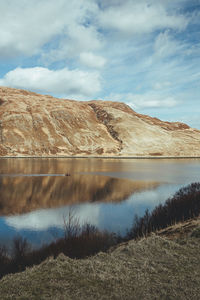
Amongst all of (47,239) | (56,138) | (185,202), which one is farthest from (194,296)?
(56,138)

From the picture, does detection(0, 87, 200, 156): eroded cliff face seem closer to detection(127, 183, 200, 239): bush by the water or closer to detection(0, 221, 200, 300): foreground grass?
detection(127, 183, 200, 239): bush by the water

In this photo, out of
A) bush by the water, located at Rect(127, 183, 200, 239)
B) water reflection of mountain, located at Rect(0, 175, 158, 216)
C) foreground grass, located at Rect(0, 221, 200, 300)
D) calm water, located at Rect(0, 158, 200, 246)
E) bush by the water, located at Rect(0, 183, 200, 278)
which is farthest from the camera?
water reflection of mountain, located at Rect(0, 175, 158, 216)

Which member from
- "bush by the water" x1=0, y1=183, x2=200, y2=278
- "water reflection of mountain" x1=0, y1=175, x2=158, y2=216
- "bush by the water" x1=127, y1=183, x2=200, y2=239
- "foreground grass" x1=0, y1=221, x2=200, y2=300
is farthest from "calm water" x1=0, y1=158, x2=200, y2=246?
"foreground grass" x1=0, y1=221, x2=200, y2=300

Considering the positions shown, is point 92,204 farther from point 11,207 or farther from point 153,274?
point 153,274

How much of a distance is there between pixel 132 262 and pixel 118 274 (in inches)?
35.8

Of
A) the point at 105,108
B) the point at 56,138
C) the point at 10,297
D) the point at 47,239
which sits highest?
the point at 105,108

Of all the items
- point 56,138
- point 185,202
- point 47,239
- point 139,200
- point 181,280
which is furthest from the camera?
point 56,138

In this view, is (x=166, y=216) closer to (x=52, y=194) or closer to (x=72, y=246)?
(x=72, y=246)

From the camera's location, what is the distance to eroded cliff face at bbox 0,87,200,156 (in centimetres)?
10406

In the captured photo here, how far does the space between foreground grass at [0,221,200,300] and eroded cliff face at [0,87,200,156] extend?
9451 cm

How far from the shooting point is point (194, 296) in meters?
5.16

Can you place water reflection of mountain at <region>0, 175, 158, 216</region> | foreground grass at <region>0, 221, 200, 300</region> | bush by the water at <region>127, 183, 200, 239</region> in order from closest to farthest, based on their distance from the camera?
foreground grass at <region>0, 221, 200, 300</region> < bush by the water at <region>127, 183, 200, 239</region> < water reflection of mountain at <region>0, 175, 158, 216</region>

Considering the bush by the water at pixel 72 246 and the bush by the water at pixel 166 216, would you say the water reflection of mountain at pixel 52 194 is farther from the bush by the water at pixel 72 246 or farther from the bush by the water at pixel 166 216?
the bush by the water at pixel 72 246

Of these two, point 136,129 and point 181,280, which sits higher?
point 136,129
